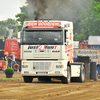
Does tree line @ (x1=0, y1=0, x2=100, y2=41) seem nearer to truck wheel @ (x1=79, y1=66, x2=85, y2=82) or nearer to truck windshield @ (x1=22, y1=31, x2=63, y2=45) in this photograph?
truck wheel @ (x1=79, y1=66, x2=85, y2=82)

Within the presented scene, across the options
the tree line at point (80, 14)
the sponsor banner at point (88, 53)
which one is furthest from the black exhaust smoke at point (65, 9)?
the sponsor banner at point (88, 53)

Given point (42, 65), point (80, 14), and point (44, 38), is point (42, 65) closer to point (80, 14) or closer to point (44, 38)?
point (44, 38)

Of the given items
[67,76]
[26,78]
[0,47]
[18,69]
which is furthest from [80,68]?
[0,47]

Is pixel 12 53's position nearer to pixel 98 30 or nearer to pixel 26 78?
pixel 26 78

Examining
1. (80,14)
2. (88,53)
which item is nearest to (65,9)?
(80,14)

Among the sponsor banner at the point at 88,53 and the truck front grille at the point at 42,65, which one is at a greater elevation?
the sponsor banner at the point at 88,53

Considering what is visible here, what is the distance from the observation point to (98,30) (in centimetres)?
5397

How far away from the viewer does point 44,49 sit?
18547 mm

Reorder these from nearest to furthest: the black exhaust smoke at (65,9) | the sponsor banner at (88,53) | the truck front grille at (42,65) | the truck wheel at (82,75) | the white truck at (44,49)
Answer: the white truck at (44,49)
the truck front grille at (42,65)
the truck wheel at (82,75)
the sponsor banner at (88,53)
the black exhaust smoke at (65,9)

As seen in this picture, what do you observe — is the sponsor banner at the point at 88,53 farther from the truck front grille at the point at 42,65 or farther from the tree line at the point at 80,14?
the tree line at the point at 80,14

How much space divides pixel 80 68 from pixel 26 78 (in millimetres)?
3533

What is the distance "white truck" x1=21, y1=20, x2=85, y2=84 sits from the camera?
18.5 m

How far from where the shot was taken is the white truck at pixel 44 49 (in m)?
18.5

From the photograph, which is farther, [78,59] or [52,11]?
[52,11]
